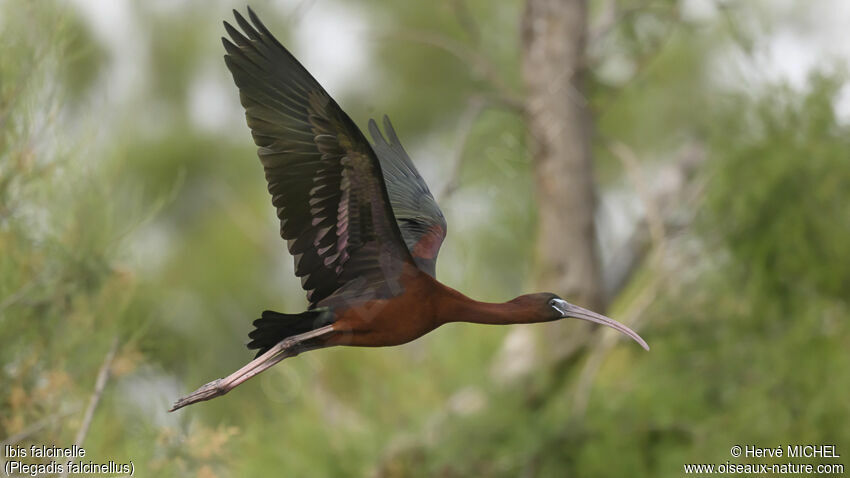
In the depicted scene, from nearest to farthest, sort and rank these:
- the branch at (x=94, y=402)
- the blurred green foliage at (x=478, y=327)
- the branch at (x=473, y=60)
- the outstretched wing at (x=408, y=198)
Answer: the branch at (x=94, y=402) → the outstretched wing at (x=408, y=198) → the blurred green foliage at (x=478, y=327) → the branch at (x=473, y=60)

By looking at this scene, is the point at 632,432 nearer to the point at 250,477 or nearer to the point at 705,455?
the point at 705,455

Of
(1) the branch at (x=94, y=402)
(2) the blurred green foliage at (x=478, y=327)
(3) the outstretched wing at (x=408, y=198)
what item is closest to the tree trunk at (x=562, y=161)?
(2) the blurred green foliage at (x=478, y=327)

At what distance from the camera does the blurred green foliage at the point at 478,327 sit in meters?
5.23

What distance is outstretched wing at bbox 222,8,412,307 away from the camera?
280cm

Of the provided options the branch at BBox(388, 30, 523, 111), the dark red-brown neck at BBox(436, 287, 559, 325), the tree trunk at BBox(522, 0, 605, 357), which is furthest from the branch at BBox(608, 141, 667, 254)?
the dark red-brown neck at BBox(436, 287, 559, 325)

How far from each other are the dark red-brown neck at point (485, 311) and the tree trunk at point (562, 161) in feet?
19.4

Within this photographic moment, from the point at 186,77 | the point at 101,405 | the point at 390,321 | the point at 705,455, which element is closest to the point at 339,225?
the point at 390,321

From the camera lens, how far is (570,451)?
343 inches

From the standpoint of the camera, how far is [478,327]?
9523 millimetres

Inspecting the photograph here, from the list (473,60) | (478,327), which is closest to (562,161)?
(473,60)

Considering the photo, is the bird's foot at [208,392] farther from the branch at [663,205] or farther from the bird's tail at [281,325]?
the branch at [663,205]

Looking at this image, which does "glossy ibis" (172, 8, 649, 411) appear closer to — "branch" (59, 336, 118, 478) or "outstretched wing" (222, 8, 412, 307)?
"outstretched wing" (222, 8, 412, 307)

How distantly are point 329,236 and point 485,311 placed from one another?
0.47 meters

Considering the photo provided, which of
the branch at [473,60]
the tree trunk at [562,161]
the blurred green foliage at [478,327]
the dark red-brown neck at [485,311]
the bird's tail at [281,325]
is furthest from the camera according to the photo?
the tree trunk at [562,161]
